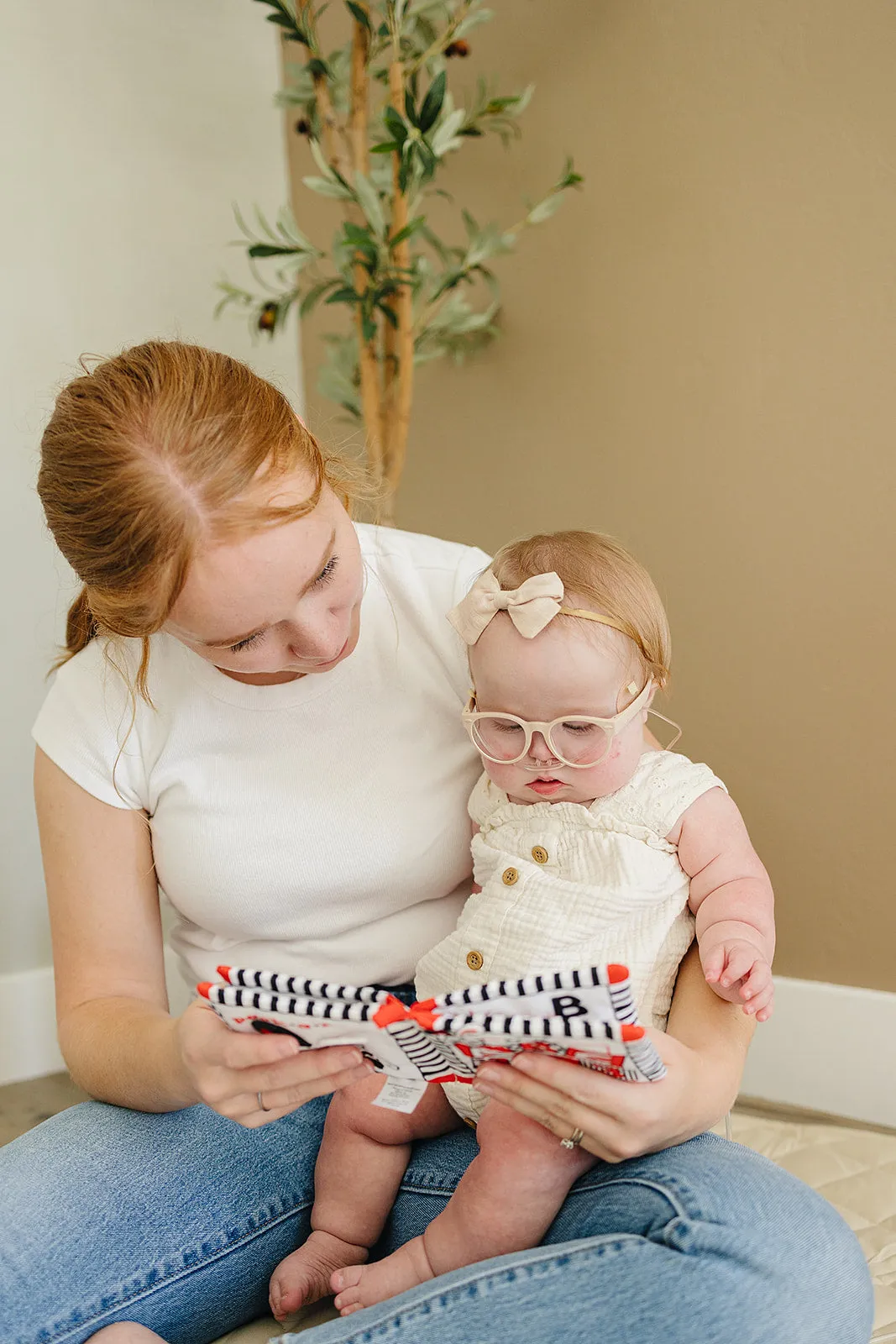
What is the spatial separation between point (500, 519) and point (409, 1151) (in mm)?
1292

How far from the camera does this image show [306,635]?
1.07 m

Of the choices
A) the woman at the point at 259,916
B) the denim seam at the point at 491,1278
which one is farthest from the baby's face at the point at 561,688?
the denim seam at the point at 491,1278

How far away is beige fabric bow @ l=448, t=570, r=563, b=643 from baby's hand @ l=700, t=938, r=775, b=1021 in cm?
34

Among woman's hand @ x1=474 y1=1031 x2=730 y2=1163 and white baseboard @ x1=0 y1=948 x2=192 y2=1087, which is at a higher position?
woman's hand @ x1=474 y1=1031 x2=730 y2=1163

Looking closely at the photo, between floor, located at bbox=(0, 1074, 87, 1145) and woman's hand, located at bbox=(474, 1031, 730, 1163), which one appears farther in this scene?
floor, located at bbox=(0, 1074, 87, 1145)

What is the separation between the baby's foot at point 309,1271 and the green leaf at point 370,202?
4.86 ft

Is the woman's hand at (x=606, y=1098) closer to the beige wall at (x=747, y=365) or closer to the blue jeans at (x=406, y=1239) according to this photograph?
the blue jeans at (x=406, y=1239)

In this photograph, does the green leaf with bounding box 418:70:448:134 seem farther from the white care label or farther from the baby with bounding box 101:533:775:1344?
the white care label

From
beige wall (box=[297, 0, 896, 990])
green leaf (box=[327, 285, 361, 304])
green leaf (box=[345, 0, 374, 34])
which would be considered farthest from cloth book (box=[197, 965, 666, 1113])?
green leaf (box=[345, 0, 374, 34])

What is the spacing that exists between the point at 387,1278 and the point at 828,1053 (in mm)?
1063

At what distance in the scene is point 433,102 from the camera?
1.76 m

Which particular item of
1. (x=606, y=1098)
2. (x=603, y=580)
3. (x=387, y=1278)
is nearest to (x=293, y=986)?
(x=606, y=1098)

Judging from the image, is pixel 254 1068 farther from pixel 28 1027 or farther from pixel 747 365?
pixel 28 1027

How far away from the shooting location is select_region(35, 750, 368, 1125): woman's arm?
3.65 ft
